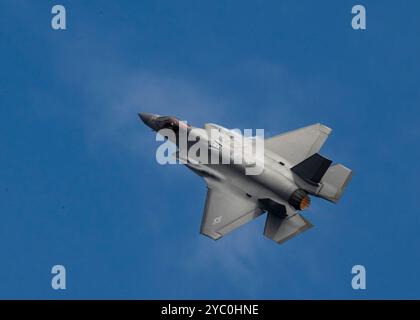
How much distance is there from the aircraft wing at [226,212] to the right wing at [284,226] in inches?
50.7

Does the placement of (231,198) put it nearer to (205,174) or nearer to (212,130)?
(205,174)

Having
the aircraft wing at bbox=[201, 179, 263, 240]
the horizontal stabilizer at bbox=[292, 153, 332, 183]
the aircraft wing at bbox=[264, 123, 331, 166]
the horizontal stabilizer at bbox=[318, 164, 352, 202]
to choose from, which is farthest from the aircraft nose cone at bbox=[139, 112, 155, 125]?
the horizontal stabilizer at bbox=[318, 164, 352, 202]

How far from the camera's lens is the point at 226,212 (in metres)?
53.7

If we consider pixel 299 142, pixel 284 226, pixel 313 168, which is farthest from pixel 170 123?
pixel 284 226

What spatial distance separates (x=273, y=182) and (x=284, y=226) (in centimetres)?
323

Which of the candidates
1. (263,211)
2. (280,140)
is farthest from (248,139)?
(263,211)

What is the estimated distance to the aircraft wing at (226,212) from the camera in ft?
174

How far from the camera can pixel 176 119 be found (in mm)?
58969

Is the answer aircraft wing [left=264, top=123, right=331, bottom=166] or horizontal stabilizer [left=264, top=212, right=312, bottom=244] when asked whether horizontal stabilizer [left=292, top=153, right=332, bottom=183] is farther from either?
horizontal stabilizer [left=264, top=212, right=312, bottom=244]

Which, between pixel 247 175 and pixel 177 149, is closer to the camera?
pixel 247 175

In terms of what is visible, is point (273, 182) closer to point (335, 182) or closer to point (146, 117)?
point (335, 182)

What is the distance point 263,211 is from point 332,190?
207 inches

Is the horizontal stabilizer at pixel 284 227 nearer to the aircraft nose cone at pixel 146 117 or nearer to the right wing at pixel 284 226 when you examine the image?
the right wing at pixel 284 226

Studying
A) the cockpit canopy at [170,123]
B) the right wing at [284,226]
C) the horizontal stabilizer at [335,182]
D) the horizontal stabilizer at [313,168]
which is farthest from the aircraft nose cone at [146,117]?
the horizontal stabilizer at [335,182]
